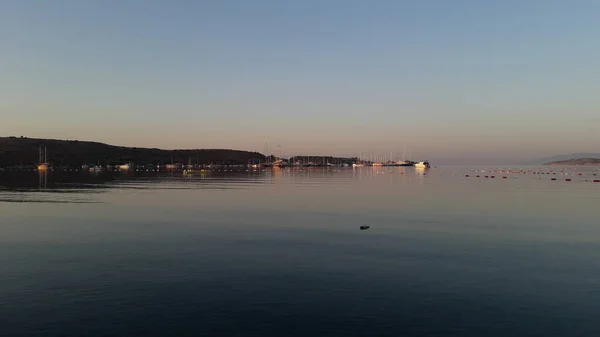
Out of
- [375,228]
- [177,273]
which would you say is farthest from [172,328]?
[375,228]

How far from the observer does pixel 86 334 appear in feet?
54.6

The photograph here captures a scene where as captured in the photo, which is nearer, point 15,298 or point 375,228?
point 15,298

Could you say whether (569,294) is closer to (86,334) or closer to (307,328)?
(307,328)

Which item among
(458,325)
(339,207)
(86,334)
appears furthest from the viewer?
(339,207)

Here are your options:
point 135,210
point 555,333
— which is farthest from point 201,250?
point 135,210

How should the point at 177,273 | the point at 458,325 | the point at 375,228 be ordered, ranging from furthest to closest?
the point at 375,228
the point at 177,273
the point at 458,325

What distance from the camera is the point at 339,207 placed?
207ft

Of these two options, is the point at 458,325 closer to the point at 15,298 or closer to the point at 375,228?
the point at 15,298

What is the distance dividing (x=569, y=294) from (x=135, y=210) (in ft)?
161

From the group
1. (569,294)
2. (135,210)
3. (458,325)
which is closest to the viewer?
(458,325)

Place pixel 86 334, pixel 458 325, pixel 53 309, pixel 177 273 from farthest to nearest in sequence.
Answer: pixel 177 273
pixel 53 309
pixel 458 325
pixel 86 334

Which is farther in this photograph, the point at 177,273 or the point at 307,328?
the point at 177,273

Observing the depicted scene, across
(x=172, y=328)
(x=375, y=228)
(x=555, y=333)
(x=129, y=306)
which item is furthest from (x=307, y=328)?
(x=375, y=228)

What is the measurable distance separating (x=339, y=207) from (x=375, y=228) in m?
19.8
